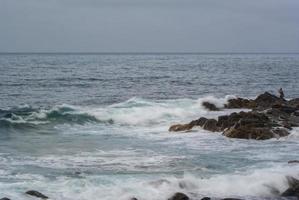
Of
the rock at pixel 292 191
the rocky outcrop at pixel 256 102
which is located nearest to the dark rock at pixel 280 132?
the rock at pixel 292 191

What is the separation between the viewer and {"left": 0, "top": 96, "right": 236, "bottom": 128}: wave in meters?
35.9

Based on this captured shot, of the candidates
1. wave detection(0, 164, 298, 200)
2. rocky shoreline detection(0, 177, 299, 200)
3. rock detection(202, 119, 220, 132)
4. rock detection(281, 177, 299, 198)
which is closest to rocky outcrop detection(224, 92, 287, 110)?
rock detection(202, 119, 220, 132)

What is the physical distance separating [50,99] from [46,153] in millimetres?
25581

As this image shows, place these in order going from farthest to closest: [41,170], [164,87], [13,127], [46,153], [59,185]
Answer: [164,87] < [13,127] < [46,153] < [41,170] < [59,185]

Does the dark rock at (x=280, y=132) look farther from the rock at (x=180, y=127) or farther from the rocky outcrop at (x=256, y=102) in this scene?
the rocky outcrop at (x=256, y=102)

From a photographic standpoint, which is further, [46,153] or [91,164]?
[46,153]

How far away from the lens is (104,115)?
37969 millimetres

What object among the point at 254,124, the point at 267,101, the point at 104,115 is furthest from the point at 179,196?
the point at 267,101

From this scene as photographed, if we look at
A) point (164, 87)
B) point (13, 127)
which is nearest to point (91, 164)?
point (13, 127)

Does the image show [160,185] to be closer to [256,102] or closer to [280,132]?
[280,132]

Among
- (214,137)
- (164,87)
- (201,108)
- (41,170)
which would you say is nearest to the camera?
(41,170)

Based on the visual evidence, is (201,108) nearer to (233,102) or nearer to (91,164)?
(233,102)

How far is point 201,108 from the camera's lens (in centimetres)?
4212

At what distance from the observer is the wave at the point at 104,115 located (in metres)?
35.9
